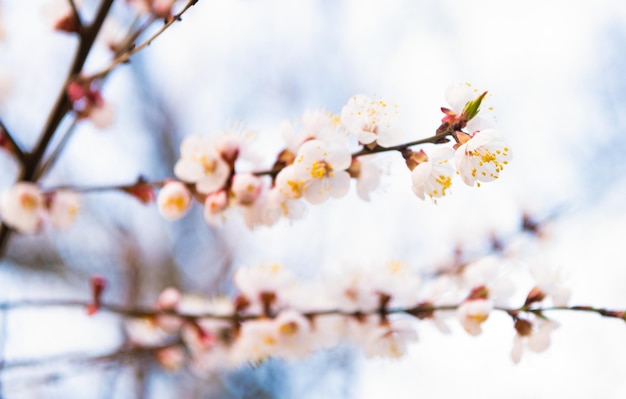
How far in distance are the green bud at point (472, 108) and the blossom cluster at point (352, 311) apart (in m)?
0.42

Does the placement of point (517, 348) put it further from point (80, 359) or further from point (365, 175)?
point (80, 359)

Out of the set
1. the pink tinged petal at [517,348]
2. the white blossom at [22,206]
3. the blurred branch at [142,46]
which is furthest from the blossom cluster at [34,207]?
the pink tinged petal at [517,348]

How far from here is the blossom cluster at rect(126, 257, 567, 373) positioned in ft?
3.54

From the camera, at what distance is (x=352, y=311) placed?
129cm

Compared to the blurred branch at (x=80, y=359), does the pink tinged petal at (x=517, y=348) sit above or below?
below

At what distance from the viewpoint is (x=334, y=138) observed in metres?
0.95

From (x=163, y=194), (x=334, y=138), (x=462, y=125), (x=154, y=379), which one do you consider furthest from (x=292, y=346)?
(x=154, y=379)

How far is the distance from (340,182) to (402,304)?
41 cm

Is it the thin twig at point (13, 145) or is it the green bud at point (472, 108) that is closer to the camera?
the green bud at point (472, 108)

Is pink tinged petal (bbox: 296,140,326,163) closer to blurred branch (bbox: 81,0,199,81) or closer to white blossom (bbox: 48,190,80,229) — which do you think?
blurred branch (bbox: 81,0,199,81)

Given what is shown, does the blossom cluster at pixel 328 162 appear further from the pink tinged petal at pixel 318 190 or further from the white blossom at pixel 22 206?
the white blossom at pixel 22 206

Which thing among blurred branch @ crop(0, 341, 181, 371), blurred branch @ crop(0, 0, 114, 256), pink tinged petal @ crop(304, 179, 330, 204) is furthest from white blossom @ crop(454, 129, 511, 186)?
blurred branch @ crop(0, 341, 181, 371)

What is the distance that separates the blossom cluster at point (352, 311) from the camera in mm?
1080

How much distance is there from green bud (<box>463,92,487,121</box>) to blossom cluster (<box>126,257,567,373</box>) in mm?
425
